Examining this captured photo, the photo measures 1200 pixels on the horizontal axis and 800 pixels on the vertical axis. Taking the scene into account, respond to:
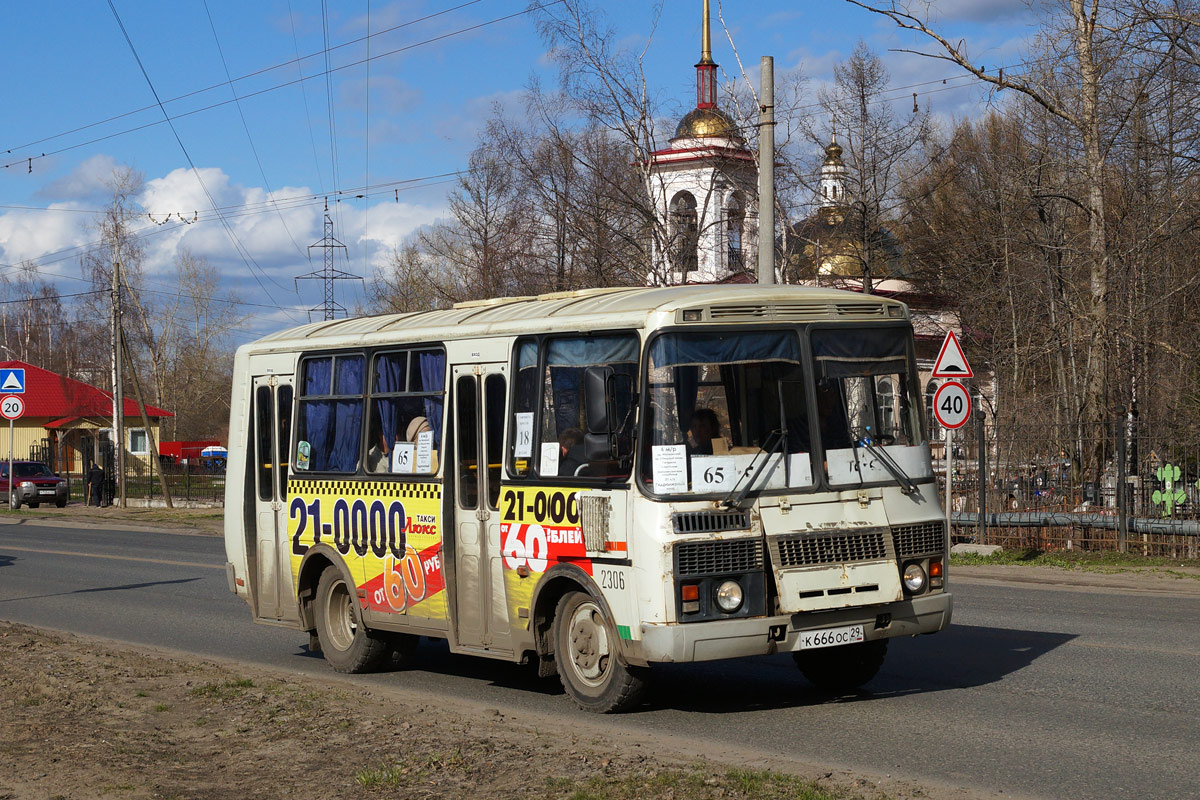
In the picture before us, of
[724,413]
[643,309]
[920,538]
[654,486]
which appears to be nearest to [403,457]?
[643,309]

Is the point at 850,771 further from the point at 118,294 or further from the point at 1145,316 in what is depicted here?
the point at 118,294

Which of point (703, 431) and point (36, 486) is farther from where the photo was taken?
point (36, 486)

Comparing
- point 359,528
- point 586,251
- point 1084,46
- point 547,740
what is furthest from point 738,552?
point 586,251

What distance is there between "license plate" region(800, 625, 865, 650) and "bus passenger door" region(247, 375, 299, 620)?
5248 mm

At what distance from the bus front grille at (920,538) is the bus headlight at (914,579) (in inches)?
3.6

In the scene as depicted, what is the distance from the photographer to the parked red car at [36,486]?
161 ft

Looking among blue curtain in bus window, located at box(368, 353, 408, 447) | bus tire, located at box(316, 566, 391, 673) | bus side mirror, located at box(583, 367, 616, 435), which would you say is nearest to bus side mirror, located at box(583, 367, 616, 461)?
bus side mirror, located at box(583, 367, 616, 435)

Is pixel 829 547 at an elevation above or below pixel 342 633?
above

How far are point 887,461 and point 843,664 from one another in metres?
1.55

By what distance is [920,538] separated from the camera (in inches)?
357

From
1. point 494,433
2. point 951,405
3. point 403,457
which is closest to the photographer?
point 494,433

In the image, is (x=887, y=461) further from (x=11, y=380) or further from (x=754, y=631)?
(x=11, y=380)

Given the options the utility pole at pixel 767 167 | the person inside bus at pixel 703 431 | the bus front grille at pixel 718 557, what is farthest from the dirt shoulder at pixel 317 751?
the utility pole at pixel 767 167

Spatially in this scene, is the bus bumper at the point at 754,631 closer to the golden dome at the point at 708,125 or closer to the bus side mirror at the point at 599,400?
the bus side mirror at the point at 599,400
